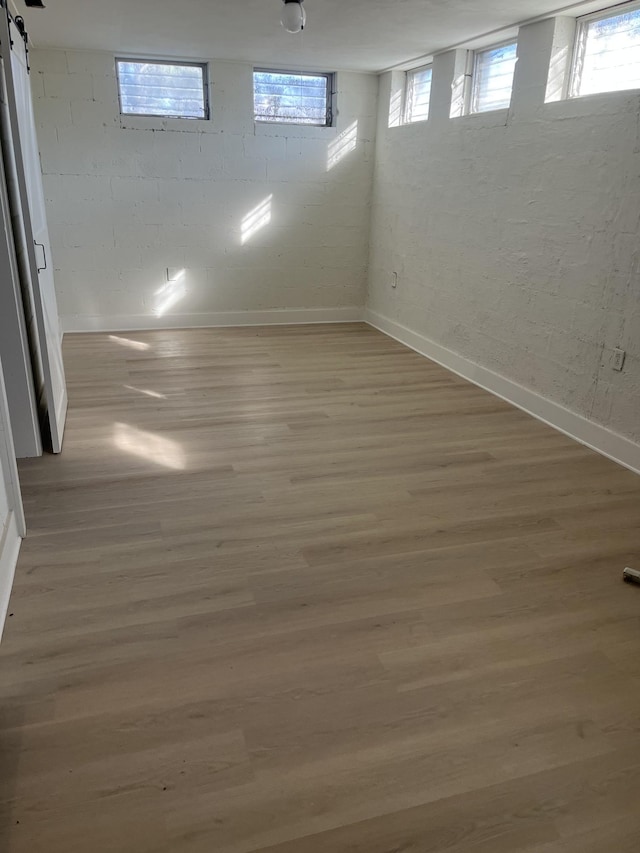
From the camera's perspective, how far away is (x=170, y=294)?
6117mm

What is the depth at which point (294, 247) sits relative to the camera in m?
6.31

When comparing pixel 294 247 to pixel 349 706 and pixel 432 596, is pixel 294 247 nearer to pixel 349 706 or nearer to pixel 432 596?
pixel 432 596

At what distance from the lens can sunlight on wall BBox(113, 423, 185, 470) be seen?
10.9 feet

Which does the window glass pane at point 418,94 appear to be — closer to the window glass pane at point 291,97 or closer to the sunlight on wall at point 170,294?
the window glass pane at point 291,97

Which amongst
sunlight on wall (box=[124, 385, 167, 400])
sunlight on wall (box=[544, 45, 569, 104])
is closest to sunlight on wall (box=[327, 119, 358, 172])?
sunlight on wall (box=[544, 45, 569, 104])

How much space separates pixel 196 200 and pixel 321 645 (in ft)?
16.1

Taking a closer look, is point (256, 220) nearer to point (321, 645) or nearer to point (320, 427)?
point (320, 427)

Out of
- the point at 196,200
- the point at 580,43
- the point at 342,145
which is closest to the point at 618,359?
the point at 580,43

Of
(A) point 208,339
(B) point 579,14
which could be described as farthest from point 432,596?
(A) point 208,339

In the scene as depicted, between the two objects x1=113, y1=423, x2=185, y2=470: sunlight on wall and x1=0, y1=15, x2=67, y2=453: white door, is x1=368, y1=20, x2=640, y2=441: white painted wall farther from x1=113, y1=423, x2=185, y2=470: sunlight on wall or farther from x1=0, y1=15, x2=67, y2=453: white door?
x1=0, y1=15, x2=67, y2=453: white door

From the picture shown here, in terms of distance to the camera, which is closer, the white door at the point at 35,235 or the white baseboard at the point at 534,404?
the white door at the point at 35,235

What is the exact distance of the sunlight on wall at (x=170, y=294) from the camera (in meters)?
6.09

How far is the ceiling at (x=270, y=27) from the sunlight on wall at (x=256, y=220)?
3.93ft

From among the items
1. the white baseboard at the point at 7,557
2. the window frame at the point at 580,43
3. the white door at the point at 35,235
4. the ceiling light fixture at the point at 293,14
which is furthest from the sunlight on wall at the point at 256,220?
the white baseboard at the point at 7,557
